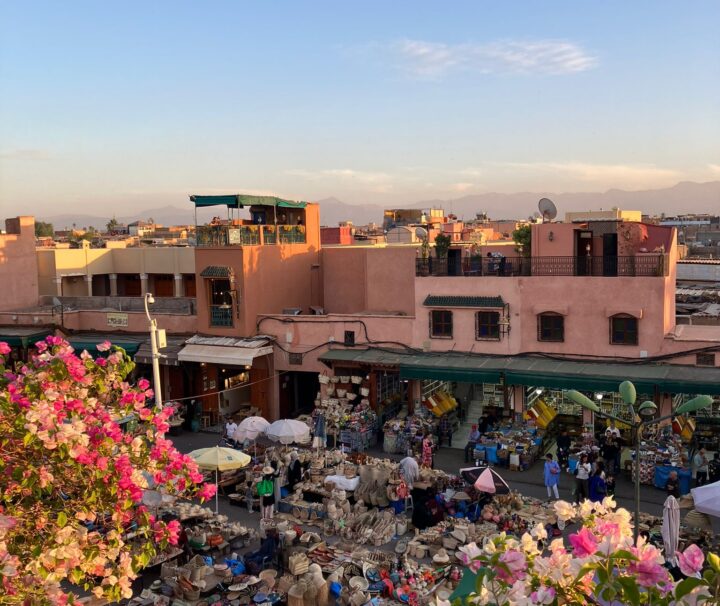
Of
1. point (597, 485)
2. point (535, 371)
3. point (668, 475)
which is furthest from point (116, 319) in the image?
point (668, 475)

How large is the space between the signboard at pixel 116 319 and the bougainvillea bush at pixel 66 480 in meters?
21.2

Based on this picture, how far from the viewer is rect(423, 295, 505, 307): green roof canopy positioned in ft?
78.0

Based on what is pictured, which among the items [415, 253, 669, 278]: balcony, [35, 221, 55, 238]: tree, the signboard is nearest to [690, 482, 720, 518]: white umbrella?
[415, 253, 669, 278]: balcony

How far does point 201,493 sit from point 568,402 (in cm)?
1755

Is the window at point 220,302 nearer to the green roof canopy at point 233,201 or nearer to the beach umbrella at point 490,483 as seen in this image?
the green roof canopy at point 233,201

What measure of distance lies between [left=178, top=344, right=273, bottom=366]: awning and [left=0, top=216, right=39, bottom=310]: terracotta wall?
10.7m

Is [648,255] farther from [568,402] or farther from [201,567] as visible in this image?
[201,567]

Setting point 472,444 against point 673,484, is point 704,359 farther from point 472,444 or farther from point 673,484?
point 472,444

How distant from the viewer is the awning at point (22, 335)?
29.4 metres

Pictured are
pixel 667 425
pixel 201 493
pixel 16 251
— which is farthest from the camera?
pixel 16 251

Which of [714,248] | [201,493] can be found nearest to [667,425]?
[201,493]

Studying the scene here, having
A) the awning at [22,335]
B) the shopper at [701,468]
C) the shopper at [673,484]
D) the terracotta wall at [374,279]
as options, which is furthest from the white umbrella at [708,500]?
the awning at [22,335]

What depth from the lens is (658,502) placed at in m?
18.1

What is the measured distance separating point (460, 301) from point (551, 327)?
304 cm
